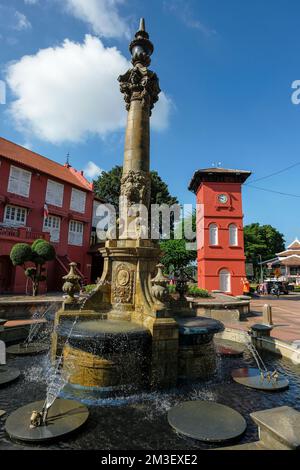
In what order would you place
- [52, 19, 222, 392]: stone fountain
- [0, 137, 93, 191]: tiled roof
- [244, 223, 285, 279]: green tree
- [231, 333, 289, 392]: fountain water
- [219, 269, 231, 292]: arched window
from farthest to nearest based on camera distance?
1. [244, 223, 285, 279]: green tree
2. [219, 269, 231, 292]: arched window
3. [0, 137, 93, 191]: tiled roof
4. [231, 333, 289, 392]: fountain water
5. [52, 19, 222, 392]: stone fountain

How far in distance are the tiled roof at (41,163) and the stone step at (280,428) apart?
83.9ft

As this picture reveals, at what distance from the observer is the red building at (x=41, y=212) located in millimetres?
21922

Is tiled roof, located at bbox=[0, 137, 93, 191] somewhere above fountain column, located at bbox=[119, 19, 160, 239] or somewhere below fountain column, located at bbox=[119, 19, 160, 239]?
above

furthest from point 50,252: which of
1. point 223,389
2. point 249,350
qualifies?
point 223,389

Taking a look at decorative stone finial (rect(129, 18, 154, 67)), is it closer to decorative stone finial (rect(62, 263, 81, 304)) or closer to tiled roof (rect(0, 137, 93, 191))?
decorative stone finial (rect(62, 263, 81, 304))

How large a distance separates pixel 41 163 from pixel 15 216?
26.1 ft

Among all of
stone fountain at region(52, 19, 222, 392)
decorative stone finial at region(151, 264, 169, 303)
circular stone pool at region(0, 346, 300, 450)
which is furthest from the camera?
decorative stone finial at region(151, 264, 169, 303)

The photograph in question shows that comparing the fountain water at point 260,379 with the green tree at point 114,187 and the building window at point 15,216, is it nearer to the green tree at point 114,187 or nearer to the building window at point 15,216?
the building window at point 15,216

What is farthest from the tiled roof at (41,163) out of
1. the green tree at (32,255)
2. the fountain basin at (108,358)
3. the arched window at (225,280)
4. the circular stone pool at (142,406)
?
the circular stone pool at (142,406)

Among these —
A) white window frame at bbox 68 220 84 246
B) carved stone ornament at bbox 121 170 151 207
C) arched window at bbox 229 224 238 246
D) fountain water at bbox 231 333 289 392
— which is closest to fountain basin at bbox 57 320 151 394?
fountain water at bbox 231 333 289 392

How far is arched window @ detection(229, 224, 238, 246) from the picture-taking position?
28.4m

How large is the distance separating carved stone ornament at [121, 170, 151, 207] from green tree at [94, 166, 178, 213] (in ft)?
86.2

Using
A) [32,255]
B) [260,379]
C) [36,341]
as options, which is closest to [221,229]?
[32,255]
